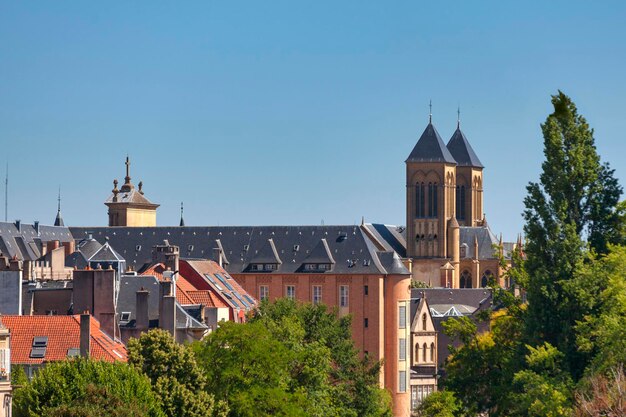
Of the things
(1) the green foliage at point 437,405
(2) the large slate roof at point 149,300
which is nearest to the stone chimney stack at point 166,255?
(1) the green foliage at point 437,405

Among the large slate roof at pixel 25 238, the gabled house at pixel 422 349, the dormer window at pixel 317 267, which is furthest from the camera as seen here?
the dormer window at pixel 317 267

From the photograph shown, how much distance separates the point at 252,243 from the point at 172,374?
102310 millimetres

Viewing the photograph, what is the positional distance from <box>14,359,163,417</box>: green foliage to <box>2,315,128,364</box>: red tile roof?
48.1 ft

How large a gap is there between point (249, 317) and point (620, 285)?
5176 cm

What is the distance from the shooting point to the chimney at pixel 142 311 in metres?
110

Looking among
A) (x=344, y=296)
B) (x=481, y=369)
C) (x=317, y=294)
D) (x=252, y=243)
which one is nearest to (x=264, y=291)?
(x=317, y=294)

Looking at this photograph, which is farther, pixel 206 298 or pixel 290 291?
pixel 290 291

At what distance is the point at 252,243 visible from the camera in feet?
615

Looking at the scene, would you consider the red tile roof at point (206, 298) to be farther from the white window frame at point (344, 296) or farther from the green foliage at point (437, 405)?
the white window frame at point (344, 296)

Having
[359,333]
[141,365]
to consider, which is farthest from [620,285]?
[359,333]

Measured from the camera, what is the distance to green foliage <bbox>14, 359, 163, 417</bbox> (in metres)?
76.9

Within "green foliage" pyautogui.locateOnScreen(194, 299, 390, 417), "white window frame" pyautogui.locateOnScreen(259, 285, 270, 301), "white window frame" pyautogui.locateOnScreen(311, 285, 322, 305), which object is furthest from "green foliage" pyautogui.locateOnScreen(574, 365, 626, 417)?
"white window frame" pyautogui.locateOnScreen(259, 285, 270, 301)

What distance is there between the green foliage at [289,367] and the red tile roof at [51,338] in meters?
4.76

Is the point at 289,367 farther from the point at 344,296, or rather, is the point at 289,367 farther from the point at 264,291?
the point at 264,291
